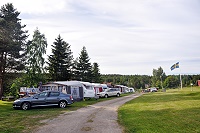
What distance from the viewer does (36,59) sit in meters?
41.7

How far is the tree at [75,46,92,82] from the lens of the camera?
54709mm

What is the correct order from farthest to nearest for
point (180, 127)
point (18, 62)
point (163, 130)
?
1. point (18, 62)
2. point (180, 127)
3. point (163, 130)

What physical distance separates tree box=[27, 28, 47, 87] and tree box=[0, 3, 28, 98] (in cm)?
873

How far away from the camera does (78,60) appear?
56219mm

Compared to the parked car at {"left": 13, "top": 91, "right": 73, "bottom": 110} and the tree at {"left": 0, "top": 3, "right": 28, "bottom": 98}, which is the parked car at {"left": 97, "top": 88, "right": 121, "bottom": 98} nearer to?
the tree at {"left": 0, "top": 3, "right": 28, "bottom": 98}

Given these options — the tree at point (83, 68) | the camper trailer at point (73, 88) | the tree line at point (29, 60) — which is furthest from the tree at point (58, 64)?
the camper trailer at point (73, 88)

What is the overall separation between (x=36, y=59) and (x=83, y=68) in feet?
51.0

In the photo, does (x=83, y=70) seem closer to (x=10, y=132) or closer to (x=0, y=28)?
(x=0, y=28)

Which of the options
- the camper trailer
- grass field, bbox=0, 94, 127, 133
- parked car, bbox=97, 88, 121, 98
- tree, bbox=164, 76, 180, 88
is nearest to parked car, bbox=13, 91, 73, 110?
grass field, bbox=0, 94, 127, 133

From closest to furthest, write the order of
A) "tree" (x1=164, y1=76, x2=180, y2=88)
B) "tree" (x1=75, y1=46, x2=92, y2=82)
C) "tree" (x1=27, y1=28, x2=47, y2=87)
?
1. "tree" (x1=27, y1=28, x2=47, y2=87)
2. "tree" (x1=75, y1=46, x2=92, y2=82)
3. "tree" (x1=164, y1=76, x2=180, y2=88)

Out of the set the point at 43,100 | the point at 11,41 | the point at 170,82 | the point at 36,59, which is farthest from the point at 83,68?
the point at 170,82

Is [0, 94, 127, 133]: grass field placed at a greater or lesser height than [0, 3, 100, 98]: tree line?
lesser

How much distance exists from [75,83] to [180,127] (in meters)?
21.0

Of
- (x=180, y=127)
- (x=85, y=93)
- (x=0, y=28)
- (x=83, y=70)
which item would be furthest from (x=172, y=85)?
(x=180, y=127)
